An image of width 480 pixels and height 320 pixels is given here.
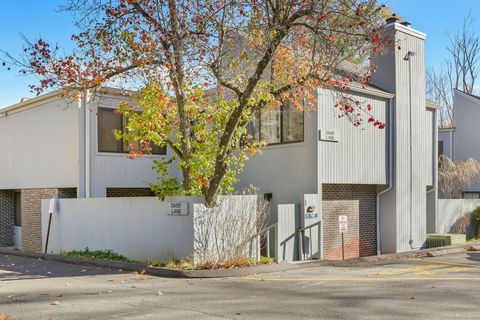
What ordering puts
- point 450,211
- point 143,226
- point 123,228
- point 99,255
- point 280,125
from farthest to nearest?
point 450,211
point 280,125
point 99,255
point 123,228
point 143,226

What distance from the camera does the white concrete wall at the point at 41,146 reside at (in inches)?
744

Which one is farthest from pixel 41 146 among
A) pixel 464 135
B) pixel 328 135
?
pixel 464 135

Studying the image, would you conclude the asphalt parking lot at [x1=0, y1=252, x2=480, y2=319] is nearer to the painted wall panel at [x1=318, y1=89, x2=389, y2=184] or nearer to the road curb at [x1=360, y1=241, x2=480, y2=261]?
the road curb at [x1=360, y1=241, x2=480, y2=261]

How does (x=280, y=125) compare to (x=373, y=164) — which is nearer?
(x=280, y=125)

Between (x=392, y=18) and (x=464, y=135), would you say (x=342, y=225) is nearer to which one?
(x=392, y=18)

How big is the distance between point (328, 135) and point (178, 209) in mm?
5456

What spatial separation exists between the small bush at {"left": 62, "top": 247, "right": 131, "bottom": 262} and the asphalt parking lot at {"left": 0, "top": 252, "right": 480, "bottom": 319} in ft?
3.23

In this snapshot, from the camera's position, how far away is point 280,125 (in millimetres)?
17891

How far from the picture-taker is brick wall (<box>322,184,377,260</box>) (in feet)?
57.1

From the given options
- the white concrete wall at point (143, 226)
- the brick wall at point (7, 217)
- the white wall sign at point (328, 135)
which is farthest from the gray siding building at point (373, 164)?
the brick wall at point (7, 217)

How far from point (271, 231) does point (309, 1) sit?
6533 mm

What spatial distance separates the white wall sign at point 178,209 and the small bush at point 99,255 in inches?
87.9

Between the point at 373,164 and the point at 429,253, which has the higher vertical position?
the point at 373,164

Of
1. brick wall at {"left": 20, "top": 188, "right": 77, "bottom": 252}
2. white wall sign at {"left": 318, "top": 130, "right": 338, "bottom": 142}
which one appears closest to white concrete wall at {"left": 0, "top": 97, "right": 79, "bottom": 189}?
brick wall at {"left": 20, "top": 188, "right": 77, "bottom": 252}
